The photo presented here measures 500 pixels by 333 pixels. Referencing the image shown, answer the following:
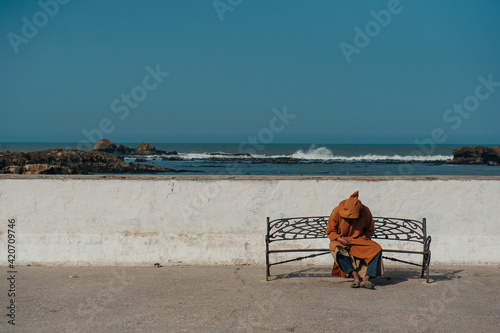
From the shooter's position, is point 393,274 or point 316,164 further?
point 316,164

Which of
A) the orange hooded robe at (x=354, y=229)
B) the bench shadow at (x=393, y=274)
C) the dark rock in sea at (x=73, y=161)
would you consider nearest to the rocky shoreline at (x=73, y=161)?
the dark rock in sea at (x=73, y=161)

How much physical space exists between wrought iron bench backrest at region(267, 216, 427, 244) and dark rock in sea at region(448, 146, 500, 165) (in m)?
56.6

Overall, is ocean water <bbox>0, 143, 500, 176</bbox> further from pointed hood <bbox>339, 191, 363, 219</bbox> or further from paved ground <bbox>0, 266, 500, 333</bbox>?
pointed hood <bbox>339, 191, 363, 219</bbox>

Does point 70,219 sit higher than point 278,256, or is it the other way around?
point 70,219

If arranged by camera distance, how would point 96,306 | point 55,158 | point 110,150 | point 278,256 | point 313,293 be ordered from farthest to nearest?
1. point 110,150
2. point 55,158
3. point 278,256
4. point 313,293
5. point 96,306

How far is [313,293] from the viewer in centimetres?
558

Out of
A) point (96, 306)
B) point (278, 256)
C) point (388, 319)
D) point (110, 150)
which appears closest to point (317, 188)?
point (278, 256)

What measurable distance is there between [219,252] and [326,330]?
8.72ft

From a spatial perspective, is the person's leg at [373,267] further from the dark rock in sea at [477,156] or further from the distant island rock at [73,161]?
the dark rock in sea at [477,156]

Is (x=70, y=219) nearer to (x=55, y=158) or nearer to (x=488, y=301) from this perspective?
(x=488, y=301)

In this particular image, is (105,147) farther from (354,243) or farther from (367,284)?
(367,284)

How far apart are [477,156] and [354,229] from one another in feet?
200

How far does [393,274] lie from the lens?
6504mm

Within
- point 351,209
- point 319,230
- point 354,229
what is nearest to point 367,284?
point 354,229
